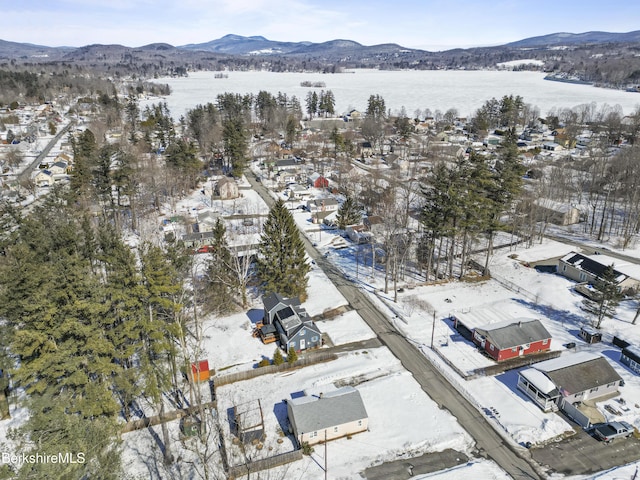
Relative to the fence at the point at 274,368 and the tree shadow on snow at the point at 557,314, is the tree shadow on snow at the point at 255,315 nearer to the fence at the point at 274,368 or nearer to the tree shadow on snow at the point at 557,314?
the fence at the point at 274,368

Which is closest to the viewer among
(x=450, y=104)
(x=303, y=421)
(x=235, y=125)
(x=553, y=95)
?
(x=303, y=421)

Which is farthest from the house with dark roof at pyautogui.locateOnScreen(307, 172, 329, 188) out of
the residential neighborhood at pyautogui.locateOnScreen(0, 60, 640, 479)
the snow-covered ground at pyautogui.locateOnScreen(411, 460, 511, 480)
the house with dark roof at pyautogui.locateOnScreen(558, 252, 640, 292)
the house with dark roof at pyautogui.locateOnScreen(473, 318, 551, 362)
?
the snow-covered ground at pyautogui.locateOnScreen(411, 460, 511, 480)

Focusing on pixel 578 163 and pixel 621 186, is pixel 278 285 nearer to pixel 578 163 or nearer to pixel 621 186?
pixel 621 186

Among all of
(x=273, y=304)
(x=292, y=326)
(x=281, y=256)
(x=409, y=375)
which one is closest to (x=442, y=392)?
(x=409, y=375)

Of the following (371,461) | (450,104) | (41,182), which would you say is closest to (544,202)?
(371,461)

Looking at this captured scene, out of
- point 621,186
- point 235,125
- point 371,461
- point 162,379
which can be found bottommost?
point 371,461

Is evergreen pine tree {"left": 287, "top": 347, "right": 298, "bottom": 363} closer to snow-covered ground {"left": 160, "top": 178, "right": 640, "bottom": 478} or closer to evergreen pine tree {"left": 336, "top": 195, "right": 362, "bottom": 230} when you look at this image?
snow-covered ground {"left": 160, "top": 178, "right": 640, "bottom": 478}
